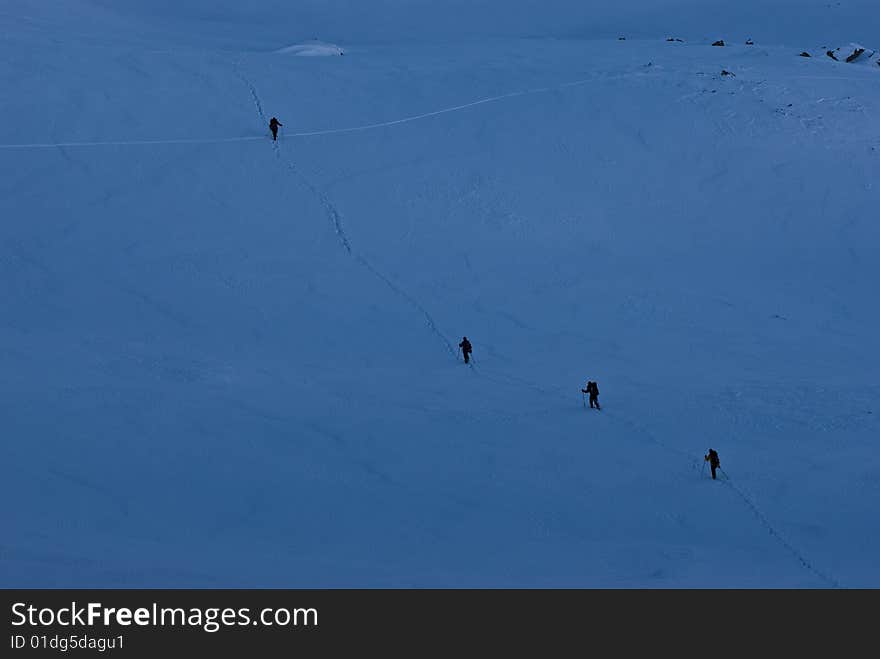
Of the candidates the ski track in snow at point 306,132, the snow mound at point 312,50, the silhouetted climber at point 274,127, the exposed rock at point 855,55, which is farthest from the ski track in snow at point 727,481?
the exposed rock at point 855,55

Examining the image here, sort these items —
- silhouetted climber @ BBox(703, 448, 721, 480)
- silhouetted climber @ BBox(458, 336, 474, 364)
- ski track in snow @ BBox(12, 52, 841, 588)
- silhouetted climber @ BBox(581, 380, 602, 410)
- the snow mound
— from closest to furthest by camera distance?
ski track in snow @ BBox(12, 52, 841, 588), silhouetted climber @ BBox(703, 448, 721, 480), silhouetted climber @ BBox(581, 380, 602, 410), silhouetted climber @ BBox(458, 336, 474, 364), the snow mound

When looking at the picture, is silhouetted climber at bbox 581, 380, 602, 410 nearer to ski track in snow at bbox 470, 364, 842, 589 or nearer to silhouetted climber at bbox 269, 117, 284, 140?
ski track in snow at bbox 470, 364, 842, 589

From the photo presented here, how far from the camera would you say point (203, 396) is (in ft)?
56.2

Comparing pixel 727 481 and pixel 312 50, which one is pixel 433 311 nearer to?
pixel 727 481

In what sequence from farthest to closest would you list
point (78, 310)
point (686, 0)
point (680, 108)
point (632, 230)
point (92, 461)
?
point (686, 0)
point (680, 108)
point (632, 230)
point (78, 310)
point (92, 461)

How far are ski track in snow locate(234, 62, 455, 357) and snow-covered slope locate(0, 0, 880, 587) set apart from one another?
0.09 metres

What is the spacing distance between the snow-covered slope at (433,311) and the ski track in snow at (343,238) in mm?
91

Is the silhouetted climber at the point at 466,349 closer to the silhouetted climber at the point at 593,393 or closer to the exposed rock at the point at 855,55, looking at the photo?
the silhouetted climber at the point at 593,393

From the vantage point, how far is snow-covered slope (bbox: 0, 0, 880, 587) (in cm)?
1305

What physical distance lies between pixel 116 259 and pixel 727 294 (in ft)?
39.8

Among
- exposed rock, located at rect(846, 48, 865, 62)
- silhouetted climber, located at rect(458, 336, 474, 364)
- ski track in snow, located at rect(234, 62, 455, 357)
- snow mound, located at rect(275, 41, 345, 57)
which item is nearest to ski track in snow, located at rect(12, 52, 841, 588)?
ski track in snow, located at rect(234, 62, 455, 357)

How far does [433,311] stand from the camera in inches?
844

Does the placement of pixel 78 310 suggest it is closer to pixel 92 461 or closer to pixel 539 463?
pixel 92 461
